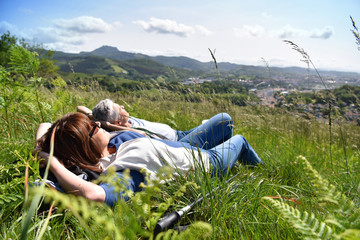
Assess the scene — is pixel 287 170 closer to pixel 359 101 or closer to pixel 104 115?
pixel 359 101

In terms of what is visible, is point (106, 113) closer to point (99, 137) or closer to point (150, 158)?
point (99, 137)

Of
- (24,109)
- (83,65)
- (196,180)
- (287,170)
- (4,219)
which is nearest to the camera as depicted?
(4,219)

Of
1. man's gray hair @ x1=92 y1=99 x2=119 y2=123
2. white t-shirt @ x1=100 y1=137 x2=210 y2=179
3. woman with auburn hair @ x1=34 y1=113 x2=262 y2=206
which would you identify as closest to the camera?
woman with auburn hair @ x1=34 y1=113 x2=262 y2=206

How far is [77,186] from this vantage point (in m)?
1.77

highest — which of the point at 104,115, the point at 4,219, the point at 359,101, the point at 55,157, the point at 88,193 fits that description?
the point at 359,101

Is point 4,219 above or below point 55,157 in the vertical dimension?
below

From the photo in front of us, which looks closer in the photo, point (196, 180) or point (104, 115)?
point (196, 180)

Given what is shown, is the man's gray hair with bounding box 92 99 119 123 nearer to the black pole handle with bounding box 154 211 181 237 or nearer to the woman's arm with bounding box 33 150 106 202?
the woman's arm with bounding box 33 150 106 202

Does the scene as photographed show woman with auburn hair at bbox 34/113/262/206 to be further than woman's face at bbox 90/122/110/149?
No

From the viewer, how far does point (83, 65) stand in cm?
15788

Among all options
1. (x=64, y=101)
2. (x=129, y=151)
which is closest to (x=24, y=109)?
(x=64, y=101)

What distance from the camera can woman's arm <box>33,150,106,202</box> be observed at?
5.57 ft

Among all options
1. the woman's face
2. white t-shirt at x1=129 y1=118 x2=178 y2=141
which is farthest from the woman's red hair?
white t-shirt at x1=129 y1=118 x2=178 y2=141

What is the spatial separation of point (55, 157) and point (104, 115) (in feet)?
3.91
